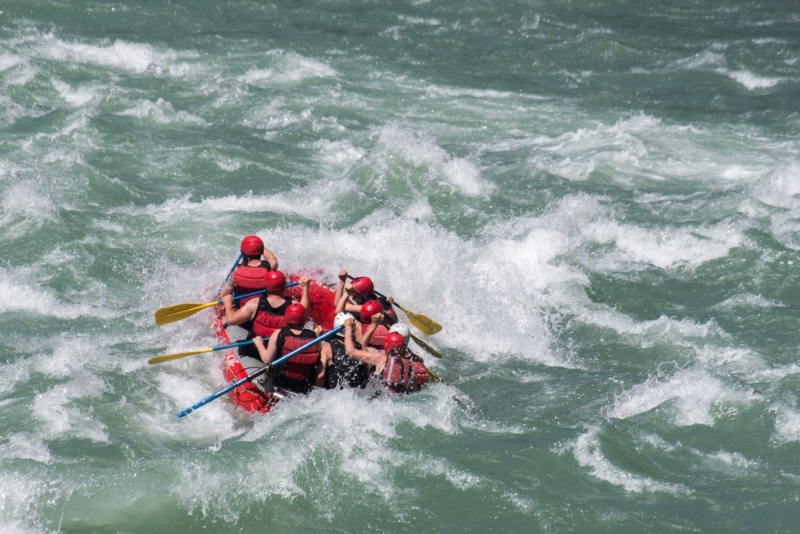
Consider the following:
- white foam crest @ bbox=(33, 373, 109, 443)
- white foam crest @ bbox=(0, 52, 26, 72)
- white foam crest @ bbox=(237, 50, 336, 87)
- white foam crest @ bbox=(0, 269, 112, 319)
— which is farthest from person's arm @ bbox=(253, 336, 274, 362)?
white foam crest @ bbox=(0, 52, 26, 72)

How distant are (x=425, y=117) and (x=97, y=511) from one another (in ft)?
29.9

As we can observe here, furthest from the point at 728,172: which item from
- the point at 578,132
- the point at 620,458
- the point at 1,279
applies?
the point at 1,279

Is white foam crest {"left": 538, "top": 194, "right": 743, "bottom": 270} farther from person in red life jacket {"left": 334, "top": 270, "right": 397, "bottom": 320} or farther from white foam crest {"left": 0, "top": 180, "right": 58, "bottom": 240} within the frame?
white foam crest {"left": 0, "top": 180, "right": 58, "bottom": 240}

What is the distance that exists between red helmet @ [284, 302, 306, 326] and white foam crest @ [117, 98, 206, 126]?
20.0 feet

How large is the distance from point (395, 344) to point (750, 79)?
422 inches

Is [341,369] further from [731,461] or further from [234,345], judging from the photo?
[731,461]

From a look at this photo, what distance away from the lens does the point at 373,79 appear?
14547 mm

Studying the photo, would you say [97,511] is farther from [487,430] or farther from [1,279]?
[1,279]

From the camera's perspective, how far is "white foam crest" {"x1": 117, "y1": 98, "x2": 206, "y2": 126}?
12.2m

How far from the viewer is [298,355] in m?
6.75

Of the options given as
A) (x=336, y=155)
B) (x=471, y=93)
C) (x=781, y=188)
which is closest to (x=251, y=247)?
(x=336, y=155)

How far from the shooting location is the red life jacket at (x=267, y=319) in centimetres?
731

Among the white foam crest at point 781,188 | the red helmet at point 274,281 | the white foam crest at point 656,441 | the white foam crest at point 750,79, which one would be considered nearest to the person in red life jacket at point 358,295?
the red helmet at point 274,281

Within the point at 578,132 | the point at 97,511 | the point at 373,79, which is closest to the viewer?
the point at 97,511
